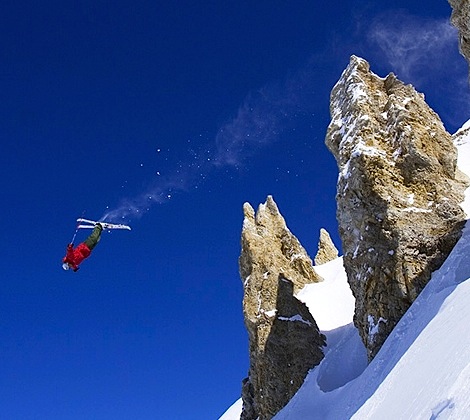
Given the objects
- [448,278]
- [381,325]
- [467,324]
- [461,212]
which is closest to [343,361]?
[381,325]

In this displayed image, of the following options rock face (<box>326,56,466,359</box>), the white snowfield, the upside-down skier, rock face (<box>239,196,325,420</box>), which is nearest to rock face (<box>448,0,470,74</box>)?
rock face (<box>326,56,466,359</box>)

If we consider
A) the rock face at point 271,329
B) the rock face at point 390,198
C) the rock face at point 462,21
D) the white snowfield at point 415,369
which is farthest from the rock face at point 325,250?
the rock face at point 462,21

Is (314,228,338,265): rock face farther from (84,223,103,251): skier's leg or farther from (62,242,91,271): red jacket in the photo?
(62,242,91,271): red jacket

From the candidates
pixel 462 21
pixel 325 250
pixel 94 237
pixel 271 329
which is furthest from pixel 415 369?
pixel 325 250

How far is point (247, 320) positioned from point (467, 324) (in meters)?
30.0

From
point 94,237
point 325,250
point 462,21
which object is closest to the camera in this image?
point 462,21

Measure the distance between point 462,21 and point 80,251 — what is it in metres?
18.4

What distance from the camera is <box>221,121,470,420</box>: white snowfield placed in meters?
9.15

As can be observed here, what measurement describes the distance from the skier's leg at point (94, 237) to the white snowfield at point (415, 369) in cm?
1200

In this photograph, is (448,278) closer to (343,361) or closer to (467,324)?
(467,324)

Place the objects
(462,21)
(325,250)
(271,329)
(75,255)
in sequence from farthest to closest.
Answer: (325,250) → (271,329) → (75,255) → (462,21)

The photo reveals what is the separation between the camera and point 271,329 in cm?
3772

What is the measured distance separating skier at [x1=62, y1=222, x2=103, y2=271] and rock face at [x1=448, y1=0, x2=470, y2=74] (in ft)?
56.4

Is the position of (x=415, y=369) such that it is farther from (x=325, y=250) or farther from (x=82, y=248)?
(x=325, y=250)
